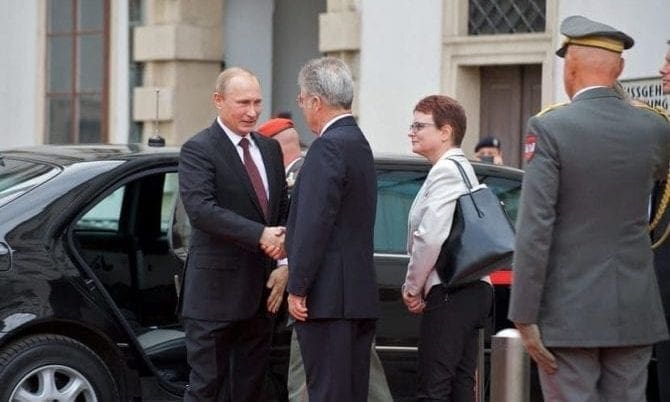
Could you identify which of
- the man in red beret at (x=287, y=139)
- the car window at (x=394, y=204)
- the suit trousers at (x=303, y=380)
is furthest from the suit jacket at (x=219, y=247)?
the car window at (x=394, y=204)

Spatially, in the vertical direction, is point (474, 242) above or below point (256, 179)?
below

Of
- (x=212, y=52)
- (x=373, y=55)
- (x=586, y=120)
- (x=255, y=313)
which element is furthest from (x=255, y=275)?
(x=212, y=52)

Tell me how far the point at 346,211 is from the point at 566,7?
26.2 feet

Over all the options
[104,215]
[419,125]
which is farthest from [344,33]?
[419,125]

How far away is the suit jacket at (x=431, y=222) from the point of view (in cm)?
802

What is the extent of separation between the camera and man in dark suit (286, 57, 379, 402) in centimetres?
731

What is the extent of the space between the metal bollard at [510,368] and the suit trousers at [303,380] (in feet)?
4.72

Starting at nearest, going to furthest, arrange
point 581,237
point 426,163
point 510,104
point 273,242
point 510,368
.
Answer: point 581,237 → point 510,368 → point 273,242 → point 426,163 → point 510,104

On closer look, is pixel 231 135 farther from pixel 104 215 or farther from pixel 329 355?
pixel 104 215

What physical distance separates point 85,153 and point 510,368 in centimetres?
346

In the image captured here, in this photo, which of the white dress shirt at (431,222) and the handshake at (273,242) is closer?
the handshake at (273,242)

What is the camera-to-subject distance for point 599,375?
612cm

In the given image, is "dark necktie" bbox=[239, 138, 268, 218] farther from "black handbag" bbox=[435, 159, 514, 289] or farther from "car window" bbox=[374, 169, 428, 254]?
"car window" bbox=[374, 169, 428, 254]

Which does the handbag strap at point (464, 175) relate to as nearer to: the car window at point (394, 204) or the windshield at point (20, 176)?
the car window at point (394, 204)
